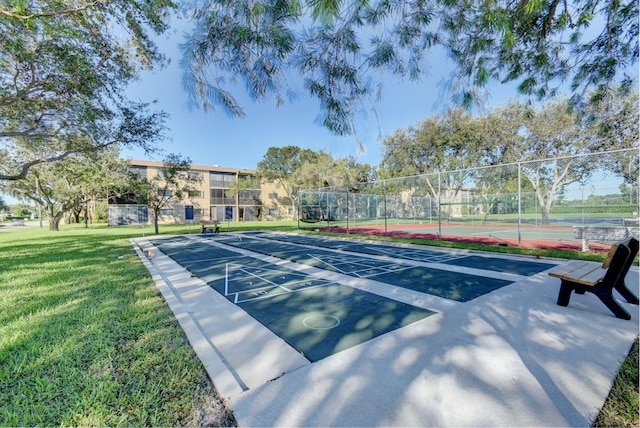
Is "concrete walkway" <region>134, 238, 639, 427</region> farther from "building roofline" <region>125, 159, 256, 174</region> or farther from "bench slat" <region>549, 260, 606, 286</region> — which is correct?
"building roofline" <region>125, 159, 256, 174</region>

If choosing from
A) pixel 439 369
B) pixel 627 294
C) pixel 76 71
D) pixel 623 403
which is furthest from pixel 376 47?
pixel 76 71

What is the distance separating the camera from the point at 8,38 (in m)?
5.50

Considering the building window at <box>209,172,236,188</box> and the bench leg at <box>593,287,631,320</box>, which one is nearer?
the bench leg at <box>593,287,631,320</box>

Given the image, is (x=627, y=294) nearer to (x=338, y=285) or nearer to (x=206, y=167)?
(x=338, y=285)

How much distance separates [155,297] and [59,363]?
199 cm

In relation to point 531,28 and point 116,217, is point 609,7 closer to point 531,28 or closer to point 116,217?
point 531,28

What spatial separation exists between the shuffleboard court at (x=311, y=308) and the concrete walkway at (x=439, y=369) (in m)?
0.16

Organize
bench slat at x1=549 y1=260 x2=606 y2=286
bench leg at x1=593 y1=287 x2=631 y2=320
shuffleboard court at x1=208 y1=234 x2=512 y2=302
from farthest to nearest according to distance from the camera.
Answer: shuffleboard court at x1=208 y1=234 x2=512 y2=302 < bench slat at x1=549 y1=260 x2=606 y2=286 < bench leg at x1=593 y1=287 x2=631 y2=320

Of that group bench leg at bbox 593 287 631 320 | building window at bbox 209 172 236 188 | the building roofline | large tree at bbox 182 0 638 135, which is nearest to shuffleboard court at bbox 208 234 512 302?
bench leg at bbox 593 287 631 320

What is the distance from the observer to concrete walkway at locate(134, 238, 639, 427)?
180 cm

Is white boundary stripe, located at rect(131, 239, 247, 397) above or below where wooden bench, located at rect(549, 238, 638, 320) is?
below

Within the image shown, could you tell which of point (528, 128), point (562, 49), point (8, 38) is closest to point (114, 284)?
point (8, 38)

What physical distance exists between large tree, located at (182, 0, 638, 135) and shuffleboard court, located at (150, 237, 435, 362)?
2.40 meters

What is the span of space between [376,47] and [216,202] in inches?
1451
